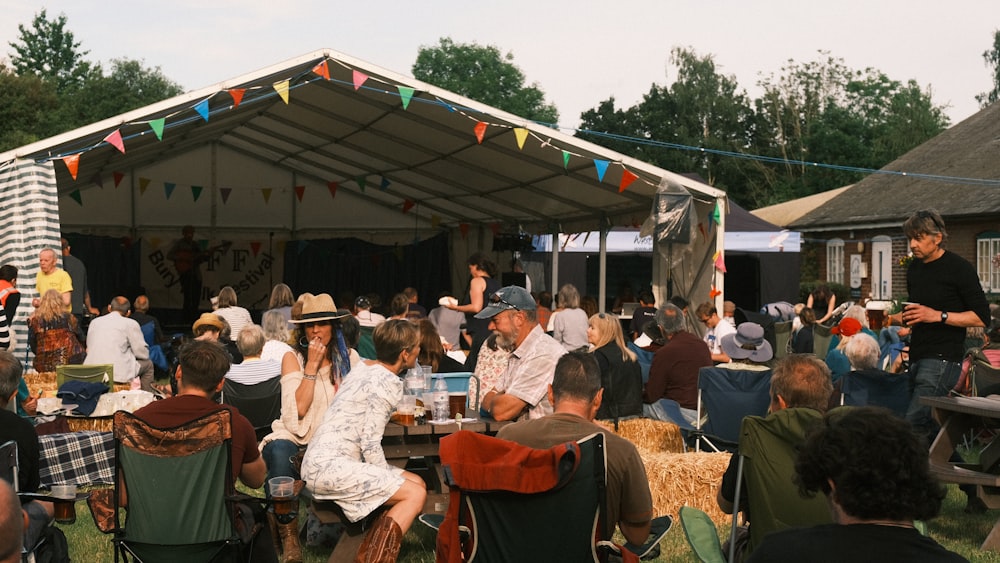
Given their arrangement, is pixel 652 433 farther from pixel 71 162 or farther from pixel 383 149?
pixel 383 149

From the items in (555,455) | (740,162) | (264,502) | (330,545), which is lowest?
(330,545)

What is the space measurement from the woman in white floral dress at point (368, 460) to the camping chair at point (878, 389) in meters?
3.33

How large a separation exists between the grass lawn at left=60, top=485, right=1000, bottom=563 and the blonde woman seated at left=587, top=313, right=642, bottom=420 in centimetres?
137

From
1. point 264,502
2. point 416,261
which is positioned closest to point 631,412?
point 264,502

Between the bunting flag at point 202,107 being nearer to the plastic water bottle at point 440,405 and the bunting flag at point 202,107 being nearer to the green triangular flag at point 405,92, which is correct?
the green triangular flag at point 405,92

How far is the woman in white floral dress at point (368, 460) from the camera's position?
154 inches

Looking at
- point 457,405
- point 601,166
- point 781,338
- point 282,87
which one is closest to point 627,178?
point 601,166

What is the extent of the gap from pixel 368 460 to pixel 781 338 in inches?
328

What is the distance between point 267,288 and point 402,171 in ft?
14.9

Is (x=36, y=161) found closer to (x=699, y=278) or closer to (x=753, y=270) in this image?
(x=699, y=278)

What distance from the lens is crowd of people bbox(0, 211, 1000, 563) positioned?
2.01 meters

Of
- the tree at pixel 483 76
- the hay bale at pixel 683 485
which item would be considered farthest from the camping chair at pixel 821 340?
the tree at pixel 483 76

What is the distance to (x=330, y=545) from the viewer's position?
208 inches

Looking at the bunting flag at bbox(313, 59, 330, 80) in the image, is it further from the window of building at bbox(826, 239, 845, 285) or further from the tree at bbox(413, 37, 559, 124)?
the tree at bbox(413, 37, 559, 124)
